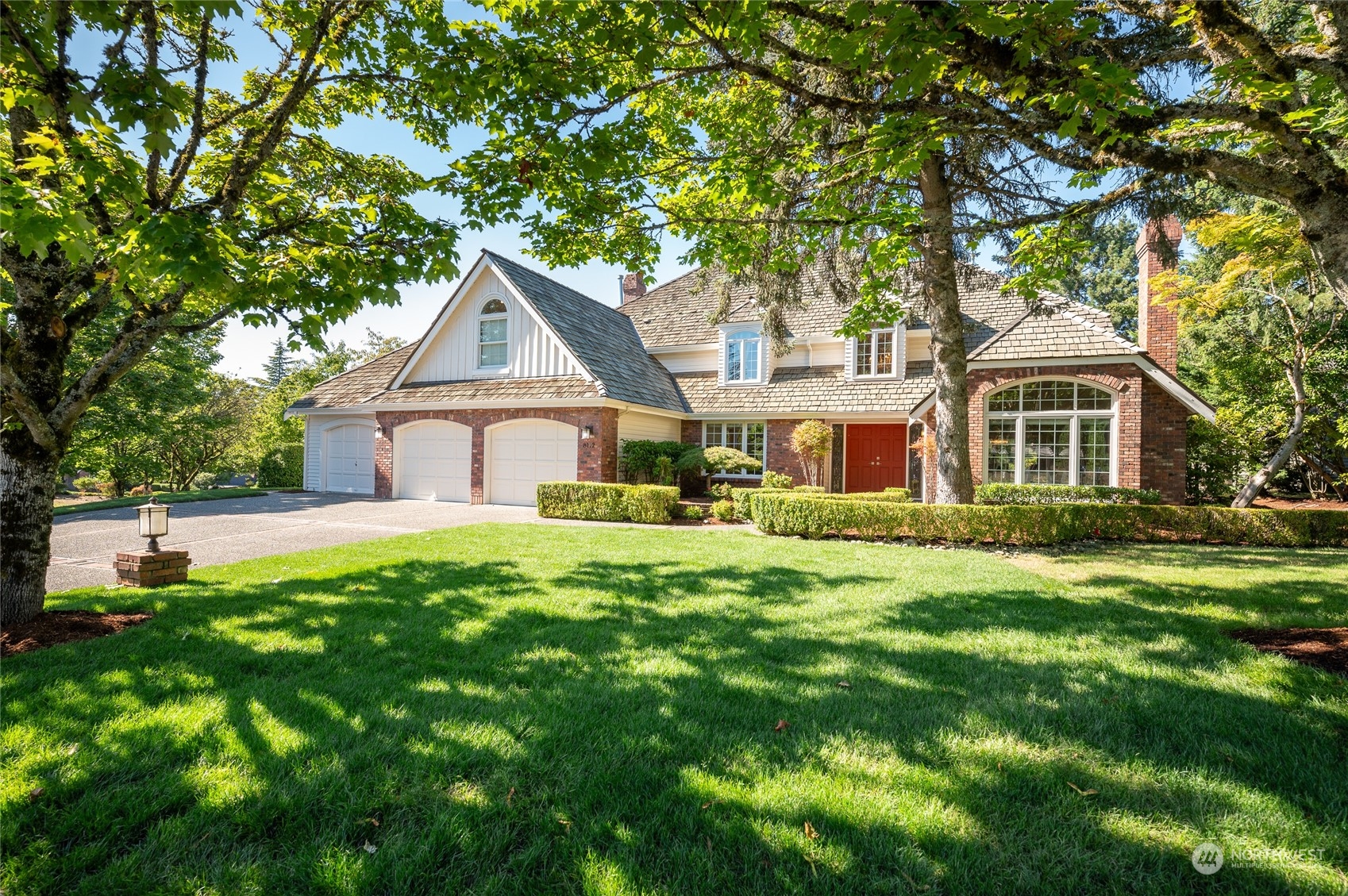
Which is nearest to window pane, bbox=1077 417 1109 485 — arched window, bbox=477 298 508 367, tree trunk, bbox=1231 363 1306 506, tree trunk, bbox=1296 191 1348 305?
tree trunk, bbox=1231 363 1306 506

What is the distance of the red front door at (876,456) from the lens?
662 inches

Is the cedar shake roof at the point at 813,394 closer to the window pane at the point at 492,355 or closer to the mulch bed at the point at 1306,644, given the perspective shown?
the window pane at the point at 492,355

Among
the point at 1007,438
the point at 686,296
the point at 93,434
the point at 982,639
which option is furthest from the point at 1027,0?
the point at 93,434

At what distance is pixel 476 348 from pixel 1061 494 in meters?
16.1

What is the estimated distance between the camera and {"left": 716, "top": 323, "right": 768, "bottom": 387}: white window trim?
18.2 meters

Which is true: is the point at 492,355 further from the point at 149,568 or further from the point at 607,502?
the point at 149,568

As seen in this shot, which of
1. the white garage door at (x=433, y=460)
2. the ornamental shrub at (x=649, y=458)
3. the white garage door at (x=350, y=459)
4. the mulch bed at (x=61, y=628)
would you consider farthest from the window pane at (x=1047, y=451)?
the white garage door at (x=350, y=459)

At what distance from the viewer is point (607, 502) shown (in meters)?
13.3

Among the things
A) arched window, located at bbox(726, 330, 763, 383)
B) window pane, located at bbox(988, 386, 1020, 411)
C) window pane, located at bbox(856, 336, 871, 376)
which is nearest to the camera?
window pane, located at bbox(988, 386, 1020, 411)

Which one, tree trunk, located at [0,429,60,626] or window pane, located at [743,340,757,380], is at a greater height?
window pane, located at [743,340,757,380]

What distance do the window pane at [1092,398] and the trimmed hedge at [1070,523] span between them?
11.7ft

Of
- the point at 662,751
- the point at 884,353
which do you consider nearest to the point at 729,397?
the point at 884,353

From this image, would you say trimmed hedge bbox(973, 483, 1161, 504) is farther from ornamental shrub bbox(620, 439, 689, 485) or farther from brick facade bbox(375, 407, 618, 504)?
brick facade bbox(375, 407, 618, 504)

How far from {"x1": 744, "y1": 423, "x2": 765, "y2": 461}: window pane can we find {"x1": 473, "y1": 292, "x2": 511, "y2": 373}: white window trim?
7669mm
